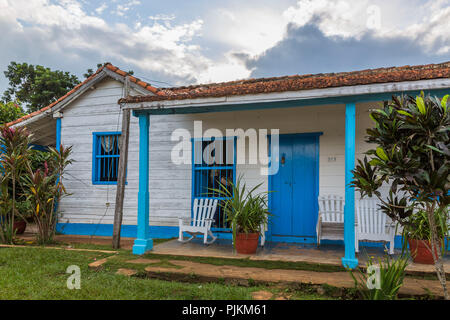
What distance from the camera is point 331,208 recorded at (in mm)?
5742

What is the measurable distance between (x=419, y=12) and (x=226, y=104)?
8.91 metres

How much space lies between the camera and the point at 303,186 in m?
6.16

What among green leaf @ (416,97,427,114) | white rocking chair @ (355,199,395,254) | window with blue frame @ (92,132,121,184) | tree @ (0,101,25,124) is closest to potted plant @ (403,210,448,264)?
Result: white rocking chair @ (355,199,395,254)

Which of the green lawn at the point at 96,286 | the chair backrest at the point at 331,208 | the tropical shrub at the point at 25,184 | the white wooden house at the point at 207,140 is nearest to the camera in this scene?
the green lawn at the point at 96,286

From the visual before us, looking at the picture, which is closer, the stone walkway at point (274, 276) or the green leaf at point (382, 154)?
the green leaf at point (382, 154)

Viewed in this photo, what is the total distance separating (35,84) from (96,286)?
19112 mm

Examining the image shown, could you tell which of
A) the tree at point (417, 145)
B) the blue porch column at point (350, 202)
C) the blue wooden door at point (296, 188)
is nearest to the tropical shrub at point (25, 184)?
the blue wooden door at point (296, 188)

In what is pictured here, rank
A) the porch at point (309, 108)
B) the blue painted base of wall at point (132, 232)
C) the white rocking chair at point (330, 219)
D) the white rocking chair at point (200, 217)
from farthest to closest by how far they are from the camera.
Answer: the blue painted base of wall at point (132, 232)
the white rocking chair at point (200, 217)
the white rocking chair at point (330, 219)
the porch at point (309, 108)

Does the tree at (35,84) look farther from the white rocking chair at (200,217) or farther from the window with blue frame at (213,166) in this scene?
the white rocking chair at (200,217)

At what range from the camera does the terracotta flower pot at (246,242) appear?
16.4ft

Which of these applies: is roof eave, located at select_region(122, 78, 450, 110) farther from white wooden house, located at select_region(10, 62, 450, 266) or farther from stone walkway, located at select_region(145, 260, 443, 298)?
stone walkway, located at select_region(145, 260, 443, 298)

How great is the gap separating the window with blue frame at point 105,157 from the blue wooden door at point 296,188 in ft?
12.3
